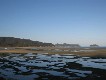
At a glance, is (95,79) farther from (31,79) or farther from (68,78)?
(31,79)

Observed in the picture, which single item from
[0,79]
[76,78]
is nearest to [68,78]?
[76,78]

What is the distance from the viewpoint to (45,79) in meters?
21.5

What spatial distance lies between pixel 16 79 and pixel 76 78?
24.2 ft

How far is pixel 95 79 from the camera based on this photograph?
20828 mm

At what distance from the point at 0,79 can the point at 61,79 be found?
725 cm

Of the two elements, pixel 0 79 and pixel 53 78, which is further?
pixel 53 78

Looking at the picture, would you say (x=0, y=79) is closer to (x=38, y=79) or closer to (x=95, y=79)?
(x=38, y=79)

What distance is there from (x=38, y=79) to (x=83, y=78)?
5570 millimetres

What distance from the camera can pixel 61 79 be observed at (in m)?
21.2

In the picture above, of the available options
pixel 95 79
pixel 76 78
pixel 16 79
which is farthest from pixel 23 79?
pixel 95 79

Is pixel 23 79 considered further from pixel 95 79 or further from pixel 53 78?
pixel 95 79

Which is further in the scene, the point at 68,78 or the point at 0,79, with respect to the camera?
the point at 68,78

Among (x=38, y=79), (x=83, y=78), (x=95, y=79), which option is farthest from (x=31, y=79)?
(x=95, y=79)

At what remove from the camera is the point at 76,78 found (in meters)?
21.8
